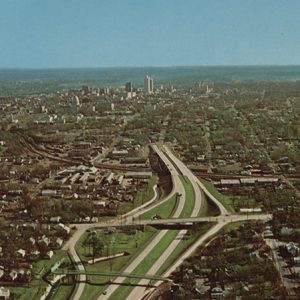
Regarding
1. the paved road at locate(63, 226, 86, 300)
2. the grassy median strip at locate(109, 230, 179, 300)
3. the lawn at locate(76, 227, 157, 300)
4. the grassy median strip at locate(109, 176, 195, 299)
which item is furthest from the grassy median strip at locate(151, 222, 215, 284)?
the paved road at locate(63, 226, 86, 300)

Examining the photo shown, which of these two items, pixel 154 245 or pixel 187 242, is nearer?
pixel 154 245

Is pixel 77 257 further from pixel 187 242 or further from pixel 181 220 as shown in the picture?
pixel 181 220

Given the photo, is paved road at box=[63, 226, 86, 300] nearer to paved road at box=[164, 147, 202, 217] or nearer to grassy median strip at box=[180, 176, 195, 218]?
grassy median strip at box=[180, 176, 195, 218]

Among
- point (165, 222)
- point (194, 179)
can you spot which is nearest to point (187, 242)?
point (165, 222)

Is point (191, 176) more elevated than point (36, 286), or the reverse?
point (191, 176)

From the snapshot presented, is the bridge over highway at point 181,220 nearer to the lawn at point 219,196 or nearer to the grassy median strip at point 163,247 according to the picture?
the grassy median strip at point 163,247

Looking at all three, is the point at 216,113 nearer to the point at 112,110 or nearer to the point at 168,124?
the point at 168,124

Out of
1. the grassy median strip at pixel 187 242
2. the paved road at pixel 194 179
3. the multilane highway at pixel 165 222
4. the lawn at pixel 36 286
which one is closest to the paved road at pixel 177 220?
the multilane highway at pixel 165 222

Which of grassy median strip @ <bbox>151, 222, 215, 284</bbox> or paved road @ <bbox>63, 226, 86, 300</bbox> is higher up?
grassy median strip @ <bbox>151, 222, 215, 284</bbox>
